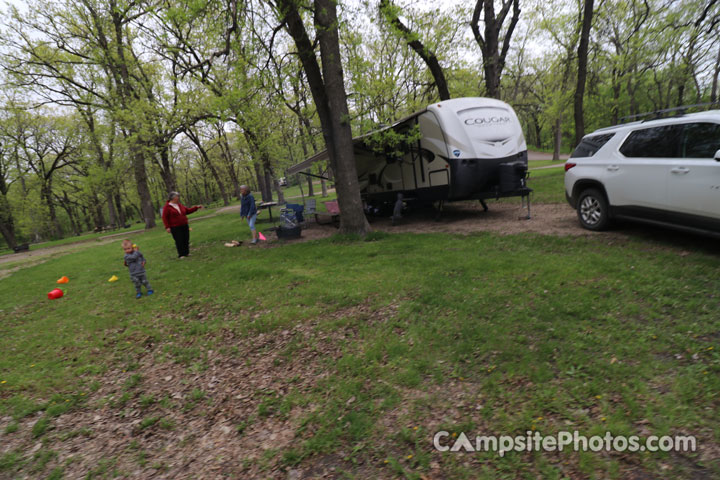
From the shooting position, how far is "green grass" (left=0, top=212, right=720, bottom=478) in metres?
2.67

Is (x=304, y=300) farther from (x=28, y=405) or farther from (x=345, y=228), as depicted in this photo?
(x=345, y=228)

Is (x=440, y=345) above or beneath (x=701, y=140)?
beneath

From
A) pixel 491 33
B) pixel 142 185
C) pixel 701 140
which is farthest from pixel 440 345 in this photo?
pixel 142 185

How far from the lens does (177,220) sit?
9.55 m

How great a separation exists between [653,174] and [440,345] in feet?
16.0

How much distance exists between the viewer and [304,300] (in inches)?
217

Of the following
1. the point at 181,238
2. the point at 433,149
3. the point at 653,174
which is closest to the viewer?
the point at 653,174

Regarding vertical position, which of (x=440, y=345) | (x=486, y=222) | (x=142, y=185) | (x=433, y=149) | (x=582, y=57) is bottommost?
(x=440, y=345)

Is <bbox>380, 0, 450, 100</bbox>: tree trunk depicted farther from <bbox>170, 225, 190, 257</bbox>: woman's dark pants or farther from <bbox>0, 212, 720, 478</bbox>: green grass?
<bbox>170, 225, 190, 257</bbox>: woman's dark pants

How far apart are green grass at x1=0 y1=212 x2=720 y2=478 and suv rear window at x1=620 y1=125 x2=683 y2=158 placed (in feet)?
5.15

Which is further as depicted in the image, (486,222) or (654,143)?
(486,222)

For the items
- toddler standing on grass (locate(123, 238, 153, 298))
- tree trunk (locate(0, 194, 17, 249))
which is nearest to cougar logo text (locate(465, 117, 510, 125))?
toddler standing on grass (locate(123, 238, 153, 298))

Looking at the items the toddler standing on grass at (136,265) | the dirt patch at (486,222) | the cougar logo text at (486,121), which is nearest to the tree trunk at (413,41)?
the cougar logo text at (486,121)

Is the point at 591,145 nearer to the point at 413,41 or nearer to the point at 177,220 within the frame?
the point at 413,41
